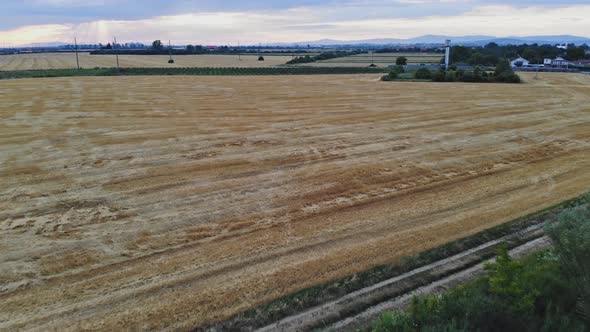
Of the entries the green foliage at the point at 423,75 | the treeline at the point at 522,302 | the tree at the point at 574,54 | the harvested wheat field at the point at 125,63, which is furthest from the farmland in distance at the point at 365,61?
the treeline at the point at 522,302

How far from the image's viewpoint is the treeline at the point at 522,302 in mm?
6176

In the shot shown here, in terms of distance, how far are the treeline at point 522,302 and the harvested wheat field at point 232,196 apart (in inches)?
81.9

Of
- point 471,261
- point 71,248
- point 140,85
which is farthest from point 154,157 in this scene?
point 140,85

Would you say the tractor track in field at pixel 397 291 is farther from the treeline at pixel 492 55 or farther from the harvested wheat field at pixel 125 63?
the harvested wheat field at pixel 125 63

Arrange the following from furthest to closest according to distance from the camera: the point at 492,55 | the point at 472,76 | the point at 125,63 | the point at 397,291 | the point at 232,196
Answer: the point at 125,63, the point at 492,55, the point at 472,76, the point at 232,196, the point at 397,291

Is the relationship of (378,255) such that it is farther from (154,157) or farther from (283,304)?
(154,157)

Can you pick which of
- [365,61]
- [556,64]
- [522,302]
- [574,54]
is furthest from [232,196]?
[574,54]

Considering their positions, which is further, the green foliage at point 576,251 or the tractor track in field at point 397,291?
the tractor track in field at point 397,291

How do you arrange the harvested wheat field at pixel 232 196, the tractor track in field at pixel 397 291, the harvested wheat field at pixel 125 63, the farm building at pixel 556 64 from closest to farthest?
the tractor track in field at pixel 397 291 < the harvested wheat field at pixel 232 196 < the harvested wheat field at pixel 125 63 < the farm building at pixel 556 64

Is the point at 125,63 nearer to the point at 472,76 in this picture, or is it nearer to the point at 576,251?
the point at 472,76

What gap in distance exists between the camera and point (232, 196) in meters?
12.3

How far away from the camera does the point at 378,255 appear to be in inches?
352

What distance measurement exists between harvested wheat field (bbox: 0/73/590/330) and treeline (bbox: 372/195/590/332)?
2081 mm

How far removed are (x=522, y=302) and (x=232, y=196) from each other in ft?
25.8
